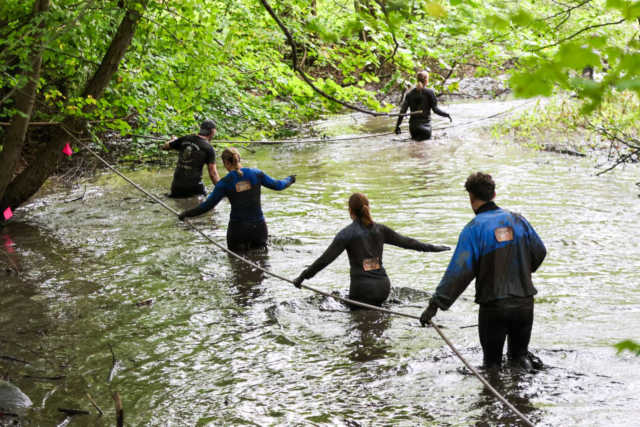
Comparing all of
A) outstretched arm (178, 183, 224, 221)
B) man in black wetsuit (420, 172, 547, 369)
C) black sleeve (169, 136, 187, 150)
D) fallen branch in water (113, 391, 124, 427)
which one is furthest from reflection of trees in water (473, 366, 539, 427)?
black sleeve (169, 136, 187, 150)

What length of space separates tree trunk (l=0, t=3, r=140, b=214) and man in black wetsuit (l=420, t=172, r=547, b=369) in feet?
19.0

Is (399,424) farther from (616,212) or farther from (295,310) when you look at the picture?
(616,212)

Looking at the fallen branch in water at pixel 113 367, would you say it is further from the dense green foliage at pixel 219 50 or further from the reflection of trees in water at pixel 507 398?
the reflection of trees in water at pixel 507 398

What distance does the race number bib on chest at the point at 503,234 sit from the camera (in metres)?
5.01

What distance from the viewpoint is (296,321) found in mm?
7008

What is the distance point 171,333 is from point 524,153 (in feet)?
42.0

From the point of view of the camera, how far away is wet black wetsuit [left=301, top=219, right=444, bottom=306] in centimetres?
657

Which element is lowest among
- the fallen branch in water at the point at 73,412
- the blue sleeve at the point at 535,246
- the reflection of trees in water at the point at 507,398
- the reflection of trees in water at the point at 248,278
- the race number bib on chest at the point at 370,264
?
the fallen branch in water at the point at 73,412

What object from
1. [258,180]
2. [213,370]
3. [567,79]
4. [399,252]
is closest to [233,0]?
[258,180]

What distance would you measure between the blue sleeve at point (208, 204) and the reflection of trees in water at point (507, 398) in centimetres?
463

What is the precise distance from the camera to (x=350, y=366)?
18.9 ft

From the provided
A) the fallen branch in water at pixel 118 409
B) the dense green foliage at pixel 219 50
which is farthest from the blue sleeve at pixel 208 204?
the fallen branch in water at pixel 118 409

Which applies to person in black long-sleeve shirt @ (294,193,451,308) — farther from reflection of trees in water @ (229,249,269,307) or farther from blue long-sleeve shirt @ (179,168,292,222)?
blue long-sleeve shirt @ (179,168,292,222)

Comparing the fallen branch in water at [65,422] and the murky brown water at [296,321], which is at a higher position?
the murky brown water at [296,321]
